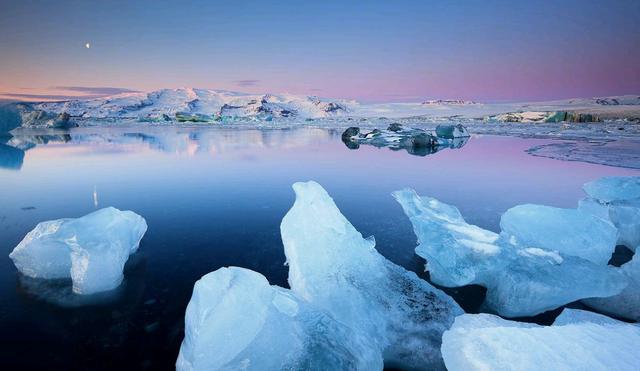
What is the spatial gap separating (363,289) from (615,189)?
4931 millimetres

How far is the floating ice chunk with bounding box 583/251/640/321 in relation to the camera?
2.73 m

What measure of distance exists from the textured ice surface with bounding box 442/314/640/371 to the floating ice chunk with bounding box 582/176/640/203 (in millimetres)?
4045

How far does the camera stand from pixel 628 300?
2.76m

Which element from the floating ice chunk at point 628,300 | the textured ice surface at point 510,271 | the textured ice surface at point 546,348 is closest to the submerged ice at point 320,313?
A: the textured ice surface at point 510,271

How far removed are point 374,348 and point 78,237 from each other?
3.16 meters

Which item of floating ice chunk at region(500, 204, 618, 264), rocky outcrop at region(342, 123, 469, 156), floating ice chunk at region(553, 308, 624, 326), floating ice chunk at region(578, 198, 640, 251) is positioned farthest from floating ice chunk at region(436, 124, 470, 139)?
floating ice chunk at region(553, 308, 624, 326)

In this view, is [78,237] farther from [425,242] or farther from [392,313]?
[425,242]

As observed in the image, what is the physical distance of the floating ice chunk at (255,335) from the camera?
5.74 ft

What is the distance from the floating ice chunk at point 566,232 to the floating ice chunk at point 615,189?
163 cm

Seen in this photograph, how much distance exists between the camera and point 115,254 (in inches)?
126

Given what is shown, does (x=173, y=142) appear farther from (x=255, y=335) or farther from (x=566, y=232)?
(x=566, y=232)

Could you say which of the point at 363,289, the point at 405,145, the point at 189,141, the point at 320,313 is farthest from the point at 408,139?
the point at 320,313

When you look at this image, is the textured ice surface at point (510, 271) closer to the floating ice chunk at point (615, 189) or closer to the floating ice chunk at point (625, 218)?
the floating ice chunk at point (625, 218)

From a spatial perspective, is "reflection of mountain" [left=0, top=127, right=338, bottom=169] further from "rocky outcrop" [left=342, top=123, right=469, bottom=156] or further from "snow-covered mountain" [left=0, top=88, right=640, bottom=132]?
"snow-covered mountain" [left=0, top=88, right=640, bottom=132]
